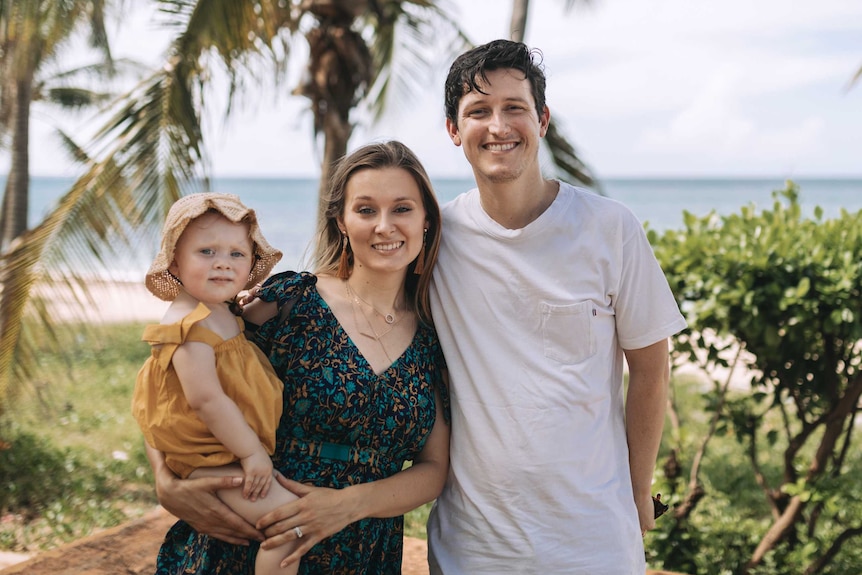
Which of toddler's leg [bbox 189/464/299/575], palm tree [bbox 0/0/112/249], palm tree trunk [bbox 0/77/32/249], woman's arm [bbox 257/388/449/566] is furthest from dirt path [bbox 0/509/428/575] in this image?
palm tree trunk [bbox 0/77/32/249]

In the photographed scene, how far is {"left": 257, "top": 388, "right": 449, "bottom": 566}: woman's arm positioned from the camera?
2.37m

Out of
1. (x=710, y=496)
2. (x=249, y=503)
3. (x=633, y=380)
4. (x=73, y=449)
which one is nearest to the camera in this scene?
(x=249, y=503)

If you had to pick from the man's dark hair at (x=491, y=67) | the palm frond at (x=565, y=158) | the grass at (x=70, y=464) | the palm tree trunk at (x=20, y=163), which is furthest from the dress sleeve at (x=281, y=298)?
the palm tree trunk at (x=20, y=163)

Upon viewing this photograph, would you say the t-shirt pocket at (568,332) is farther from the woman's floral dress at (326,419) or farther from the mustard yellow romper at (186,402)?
the mustard yellow romper at (186,402)

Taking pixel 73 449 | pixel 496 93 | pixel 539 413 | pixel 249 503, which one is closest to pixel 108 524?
pixel 73 449

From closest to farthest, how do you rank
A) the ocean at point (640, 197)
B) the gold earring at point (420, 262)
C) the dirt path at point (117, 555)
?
1. the gold earring at point (420, 262)
2. the dirt path at point (117, 555)
3. the ocean at point (640, 197)

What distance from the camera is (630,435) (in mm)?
2773

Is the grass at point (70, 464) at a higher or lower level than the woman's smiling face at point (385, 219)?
lower

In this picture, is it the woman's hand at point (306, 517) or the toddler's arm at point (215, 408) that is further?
the woman's hand at point (306, 517)

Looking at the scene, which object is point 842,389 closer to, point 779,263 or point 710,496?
point 779,263

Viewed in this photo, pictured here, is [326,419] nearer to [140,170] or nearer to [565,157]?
[140,170]

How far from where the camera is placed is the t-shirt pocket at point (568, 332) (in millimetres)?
2555

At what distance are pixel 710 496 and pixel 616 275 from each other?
371 centimetres

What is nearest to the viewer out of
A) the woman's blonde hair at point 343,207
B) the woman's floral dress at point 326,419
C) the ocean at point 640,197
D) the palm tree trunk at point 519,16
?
the woman's floral dress at point 326,419
